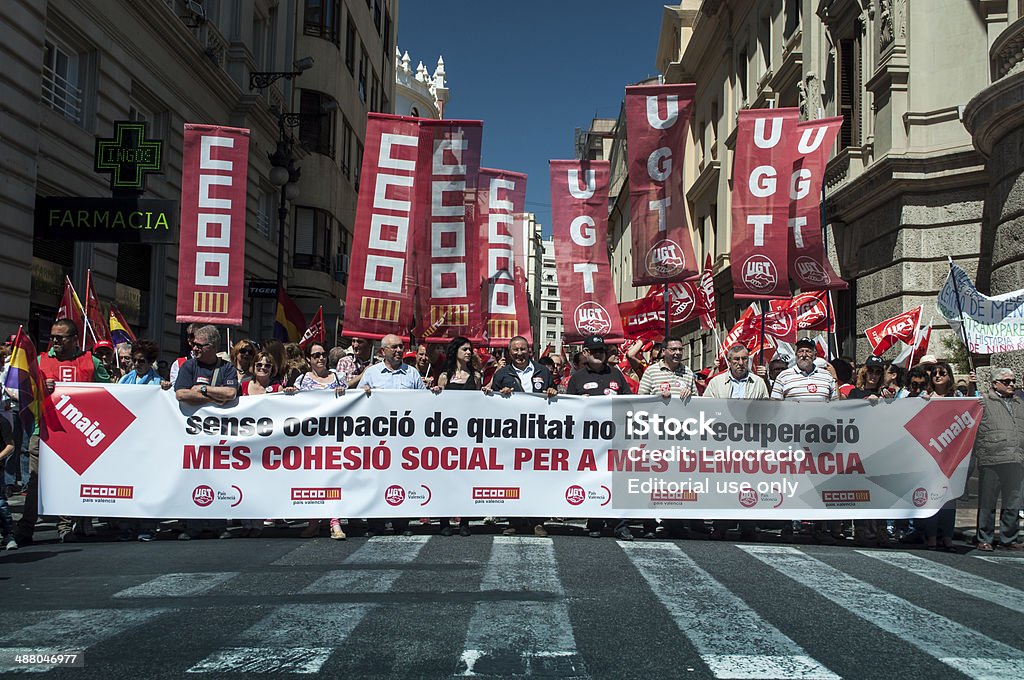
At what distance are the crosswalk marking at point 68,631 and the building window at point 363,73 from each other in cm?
3334

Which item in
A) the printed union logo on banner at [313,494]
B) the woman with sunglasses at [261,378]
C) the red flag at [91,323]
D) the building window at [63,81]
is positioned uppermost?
the building window at [63,81]

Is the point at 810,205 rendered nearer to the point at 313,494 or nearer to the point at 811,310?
the point at 811,310

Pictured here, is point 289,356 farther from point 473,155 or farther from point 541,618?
point 541,618

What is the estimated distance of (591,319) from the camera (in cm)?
1353

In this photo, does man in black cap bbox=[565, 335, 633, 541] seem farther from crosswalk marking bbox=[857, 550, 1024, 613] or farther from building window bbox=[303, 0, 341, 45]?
building window bbox=[303, 0, 341, 45]

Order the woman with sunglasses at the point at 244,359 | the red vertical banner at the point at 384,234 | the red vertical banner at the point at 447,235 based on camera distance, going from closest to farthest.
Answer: the woman with sunglasses at the point at 244,359 < the red vertical banner at the point at 384,234 < the red vertical banner at the point at 447,235

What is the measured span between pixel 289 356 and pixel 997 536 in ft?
24.5

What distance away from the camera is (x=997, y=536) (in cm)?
955

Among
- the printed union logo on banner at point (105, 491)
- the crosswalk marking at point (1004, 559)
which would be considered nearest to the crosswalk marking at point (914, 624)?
the crosswalk marking at point (1004, 559)

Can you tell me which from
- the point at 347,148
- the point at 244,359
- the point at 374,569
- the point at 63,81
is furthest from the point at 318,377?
the point at 347,148

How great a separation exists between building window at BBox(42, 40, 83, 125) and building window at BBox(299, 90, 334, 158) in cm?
1498

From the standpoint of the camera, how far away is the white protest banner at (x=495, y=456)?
8.55 meters

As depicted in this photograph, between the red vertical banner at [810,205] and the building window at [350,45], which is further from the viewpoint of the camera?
the building window at [350,45]

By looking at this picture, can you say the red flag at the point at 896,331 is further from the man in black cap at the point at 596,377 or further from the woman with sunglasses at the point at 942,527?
the man in black cap at the point at 596,377
